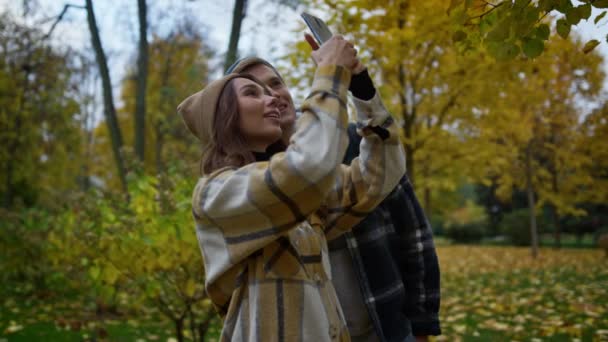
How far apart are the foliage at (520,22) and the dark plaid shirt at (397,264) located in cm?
55

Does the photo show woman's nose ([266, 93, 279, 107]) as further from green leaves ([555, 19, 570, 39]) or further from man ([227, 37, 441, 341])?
green leaves ([555, 19, 570, 39])

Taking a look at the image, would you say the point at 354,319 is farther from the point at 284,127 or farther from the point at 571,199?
the point at 571,199

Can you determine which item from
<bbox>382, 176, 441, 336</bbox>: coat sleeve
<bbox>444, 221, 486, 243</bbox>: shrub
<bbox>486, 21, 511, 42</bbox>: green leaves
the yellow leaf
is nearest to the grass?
the yellow leaf

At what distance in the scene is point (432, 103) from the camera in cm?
688

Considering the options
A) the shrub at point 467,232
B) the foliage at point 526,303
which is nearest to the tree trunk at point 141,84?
the foliage at point 526,303

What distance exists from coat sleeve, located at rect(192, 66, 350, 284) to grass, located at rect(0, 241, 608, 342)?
371 centimetres

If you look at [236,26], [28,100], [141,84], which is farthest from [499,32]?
[28,100]

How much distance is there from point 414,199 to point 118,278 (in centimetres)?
285

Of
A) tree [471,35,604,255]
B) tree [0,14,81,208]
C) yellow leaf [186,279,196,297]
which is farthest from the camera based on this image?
tree [0,14,81,208]

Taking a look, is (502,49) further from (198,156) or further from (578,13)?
(198,156)

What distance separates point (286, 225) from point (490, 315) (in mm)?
5248

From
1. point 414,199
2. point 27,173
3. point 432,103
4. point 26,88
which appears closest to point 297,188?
point 414,199

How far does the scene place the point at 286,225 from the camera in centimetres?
113

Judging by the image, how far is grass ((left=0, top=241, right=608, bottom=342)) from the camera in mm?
4621
